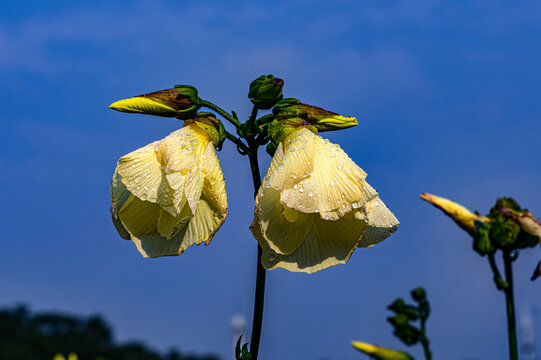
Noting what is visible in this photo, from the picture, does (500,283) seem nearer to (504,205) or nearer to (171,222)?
(504,205)

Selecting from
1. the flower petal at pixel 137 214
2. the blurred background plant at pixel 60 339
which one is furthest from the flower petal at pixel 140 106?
the blurred background plant at pixel 60 339

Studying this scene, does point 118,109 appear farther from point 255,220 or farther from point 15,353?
point 15,353

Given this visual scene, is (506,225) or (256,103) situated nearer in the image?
(256,103)

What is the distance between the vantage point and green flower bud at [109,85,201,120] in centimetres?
184

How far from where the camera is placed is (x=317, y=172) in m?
1.73

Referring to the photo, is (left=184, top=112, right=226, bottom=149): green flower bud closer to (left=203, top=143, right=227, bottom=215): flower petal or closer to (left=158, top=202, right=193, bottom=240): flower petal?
(left=203, top=143, right=227, bottom=215): flower petal

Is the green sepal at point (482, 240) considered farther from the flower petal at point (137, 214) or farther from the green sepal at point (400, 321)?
the flower petal at point (137, 214)

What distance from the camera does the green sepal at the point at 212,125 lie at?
1.87 metres

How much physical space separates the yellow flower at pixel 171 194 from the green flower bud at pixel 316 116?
0.24 meters

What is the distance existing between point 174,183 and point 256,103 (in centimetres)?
34

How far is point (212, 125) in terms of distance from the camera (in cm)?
189

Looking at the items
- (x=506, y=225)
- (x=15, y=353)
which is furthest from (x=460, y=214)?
(x=15, y=353)

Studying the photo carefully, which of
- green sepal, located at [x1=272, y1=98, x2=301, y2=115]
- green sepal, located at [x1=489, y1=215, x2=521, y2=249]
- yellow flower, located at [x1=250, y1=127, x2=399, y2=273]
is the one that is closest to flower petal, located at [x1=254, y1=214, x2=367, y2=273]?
yellow flower, located at [x1=250, y1=127, x2=399, y2=273]

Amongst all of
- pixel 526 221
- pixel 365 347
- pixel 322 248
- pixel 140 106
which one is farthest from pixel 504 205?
pixel 140 106
